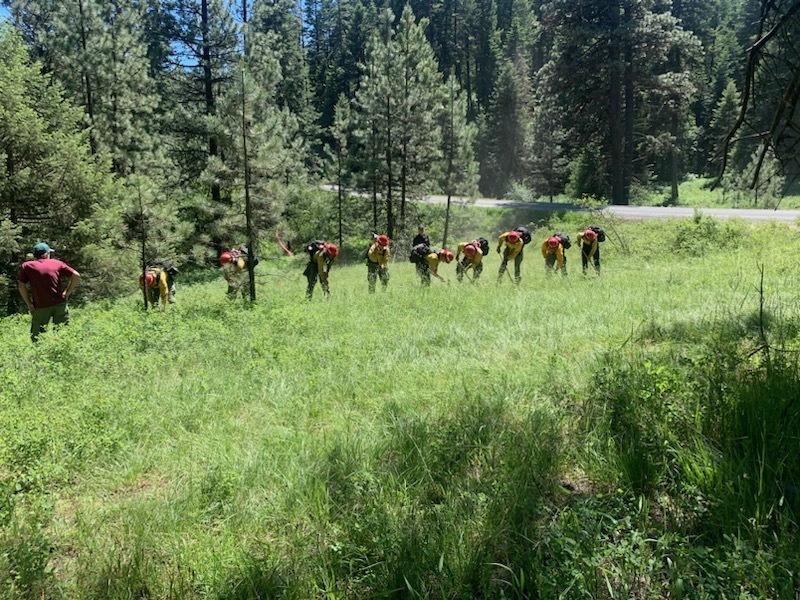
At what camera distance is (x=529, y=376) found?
15.0 feet

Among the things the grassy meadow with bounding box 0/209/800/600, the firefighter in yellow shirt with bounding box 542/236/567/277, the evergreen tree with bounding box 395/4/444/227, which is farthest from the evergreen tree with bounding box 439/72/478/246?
the grassy meadow with bounding box 0/209/800/600

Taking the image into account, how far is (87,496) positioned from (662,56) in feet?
98.6

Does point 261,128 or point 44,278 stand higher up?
point 261,128

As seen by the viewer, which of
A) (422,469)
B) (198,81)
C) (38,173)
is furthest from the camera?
(198,81)

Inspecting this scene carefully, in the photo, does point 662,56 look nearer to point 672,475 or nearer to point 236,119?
point 236,119

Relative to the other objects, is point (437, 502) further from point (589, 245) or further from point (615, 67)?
point (615, 67)

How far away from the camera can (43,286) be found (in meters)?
8.05

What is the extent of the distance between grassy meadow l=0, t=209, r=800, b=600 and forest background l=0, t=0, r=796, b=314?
1.84 metres

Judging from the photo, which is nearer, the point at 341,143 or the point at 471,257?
the point at 471,257

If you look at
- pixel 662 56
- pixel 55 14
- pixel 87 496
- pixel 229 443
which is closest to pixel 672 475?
pixel 229 443

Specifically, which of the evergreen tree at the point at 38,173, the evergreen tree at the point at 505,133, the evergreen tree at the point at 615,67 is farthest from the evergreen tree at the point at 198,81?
the evergreen tree at the point at 505,133

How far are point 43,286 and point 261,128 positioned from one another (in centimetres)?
530

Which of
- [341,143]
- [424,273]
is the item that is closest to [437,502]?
[424,273]

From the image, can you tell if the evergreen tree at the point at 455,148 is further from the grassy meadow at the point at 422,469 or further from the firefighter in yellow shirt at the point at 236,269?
the grassy meadow at the point at 422,469
